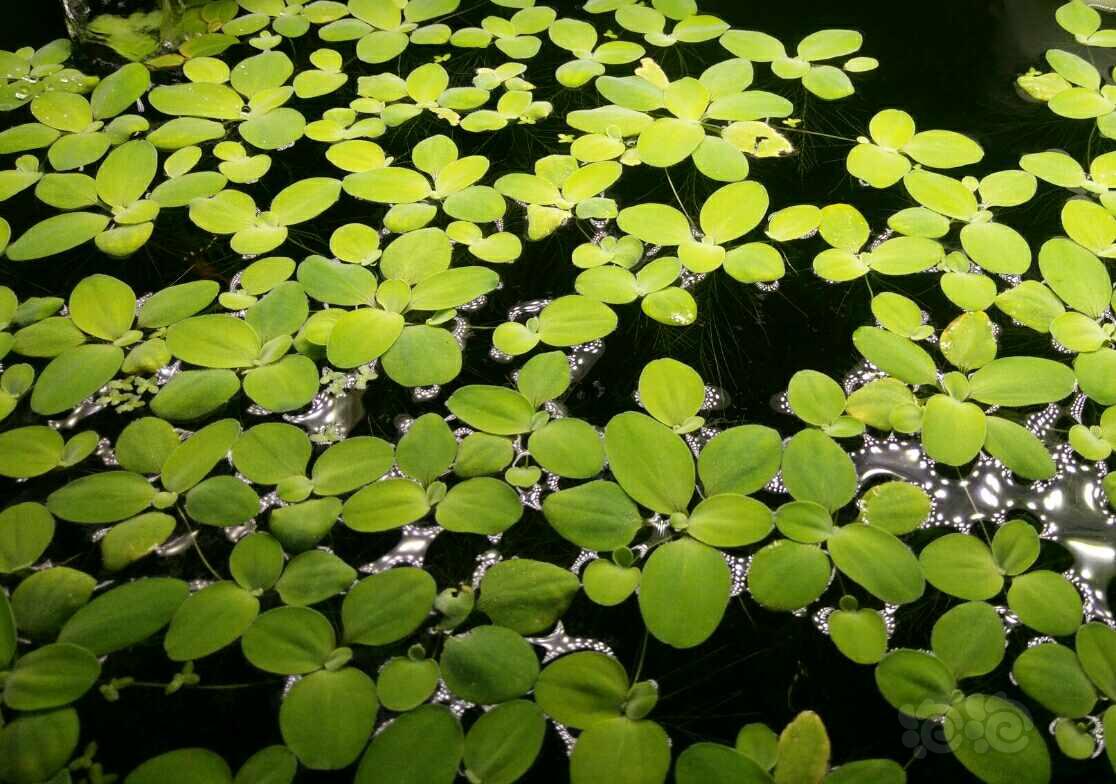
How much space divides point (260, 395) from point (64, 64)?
123cm

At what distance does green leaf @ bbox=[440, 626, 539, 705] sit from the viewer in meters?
0.91

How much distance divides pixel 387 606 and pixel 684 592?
350 mm

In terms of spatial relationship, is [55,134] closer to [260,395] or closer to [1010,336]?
[260,395]

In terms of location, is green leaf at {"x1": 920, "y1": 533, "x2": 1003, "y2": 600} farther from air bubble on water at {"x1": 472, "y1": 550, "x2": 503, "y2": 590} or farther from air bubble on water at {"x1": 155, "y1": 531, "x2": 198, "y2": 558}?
air bubble on water at {"x1": 155, "y1": 531, "x2": 198, "y2": 558}

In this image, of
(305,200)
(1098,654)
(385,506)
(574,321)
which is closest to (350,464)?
(385,506)

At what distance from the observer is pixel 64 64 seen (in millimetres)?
1896

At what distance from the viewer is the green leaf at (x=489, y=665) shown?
3.00ft

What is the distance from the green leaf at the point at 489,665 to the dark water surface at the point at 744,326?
7 cm

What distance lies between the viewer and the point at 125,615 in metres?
0.98

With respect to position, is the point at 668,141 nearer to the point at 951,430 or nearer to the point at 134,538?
the point at 951,430

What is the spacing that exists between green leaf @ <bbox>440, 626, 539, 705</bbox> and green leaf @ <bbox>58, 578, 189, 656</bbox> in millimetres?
343

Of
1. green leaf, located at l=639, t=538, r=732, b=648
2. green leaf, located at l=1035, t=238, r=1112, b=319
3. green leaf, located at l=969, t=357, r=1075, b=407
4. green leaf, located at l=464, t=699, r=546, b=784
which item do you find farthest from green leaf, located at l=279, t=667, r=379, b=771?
green leaf, located at l=1035, t=238, r=1112, b=319

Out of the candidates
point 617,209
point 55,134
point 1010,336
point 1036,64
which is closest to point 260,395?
point 617,209

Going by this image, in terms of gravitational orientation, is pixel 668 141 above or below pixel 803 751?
above
